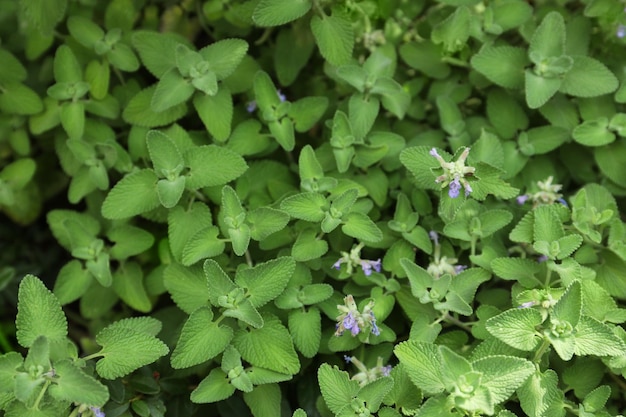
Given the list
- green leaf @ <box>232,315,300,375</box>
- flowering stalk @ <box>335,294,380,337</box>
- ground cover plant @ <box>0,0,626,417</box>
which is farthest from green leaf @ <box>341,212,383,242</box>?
green leaf @ <box>232,315,300,375</box>

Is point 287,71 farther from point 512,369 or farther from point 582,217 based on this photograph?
point 512,369

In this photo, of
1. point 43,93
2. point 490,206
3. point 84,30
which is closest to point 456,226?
point 490,206

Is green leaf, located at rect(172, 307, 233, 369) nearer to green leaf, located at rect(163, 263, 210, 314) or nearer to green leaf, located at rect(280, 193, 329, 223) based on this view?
green leaf, located at rect(163, 263, 210, 314)

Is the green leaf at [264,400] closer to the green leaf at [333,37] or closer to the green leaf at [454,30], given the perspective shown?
the green leaf at [333,37]

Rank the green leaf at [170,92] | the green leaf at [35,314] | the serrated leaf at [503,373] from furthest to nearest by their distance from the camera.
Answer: the green leaf at [170,92]
the green leaf at [35,314]
the serrated leaf at [503,373]

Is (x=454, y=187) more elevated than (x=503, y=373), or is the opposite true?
(x=454, y=187)

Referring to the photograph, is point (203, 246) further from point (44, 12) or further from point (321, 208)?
point (44, 12)

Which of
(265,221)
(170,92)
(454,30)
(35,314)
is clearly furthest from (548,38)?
(35,314)

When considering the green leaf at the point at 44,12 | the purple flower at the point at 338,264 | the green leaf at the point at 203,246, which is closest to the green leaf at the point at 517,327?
the purple flower at the point at 338,264
